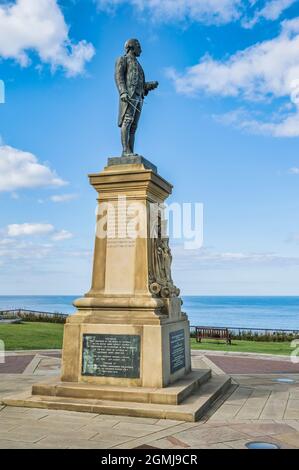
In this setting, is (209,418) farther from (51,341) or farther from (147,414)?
(51,341)

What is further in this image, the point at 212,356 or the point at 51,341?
the point at 51,341

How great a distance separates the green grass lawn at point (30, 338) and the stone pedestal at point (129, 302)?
31.0 feet

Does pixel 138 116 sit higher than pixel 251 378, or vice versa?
pixel 138 116

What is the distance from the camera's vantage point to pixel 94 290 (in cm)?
933

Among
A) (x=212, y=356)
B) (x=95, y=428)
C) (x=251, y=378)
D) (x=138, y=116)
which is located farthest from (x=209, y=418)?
(x=212, y=356)

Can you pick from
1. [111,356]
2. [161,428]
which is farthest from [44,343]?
[161,428]

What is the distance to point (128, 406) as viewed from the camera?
7.50 metres

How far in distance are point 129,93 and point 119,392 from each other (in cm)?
603

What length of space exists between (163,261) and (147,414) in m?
3.39

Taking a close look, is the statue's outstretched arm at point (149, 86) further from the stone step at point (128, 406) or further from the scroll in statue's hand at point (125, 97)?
the stone step at point (128, 406)

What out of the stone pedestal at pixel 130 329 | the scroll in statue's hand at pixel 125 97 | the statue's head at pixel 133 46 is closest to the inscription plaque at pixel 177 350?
the stone pedestal at pixel 130 329

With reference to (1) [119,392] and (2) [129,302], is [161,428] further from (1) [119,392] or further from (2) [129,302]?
(2) [129,302]
